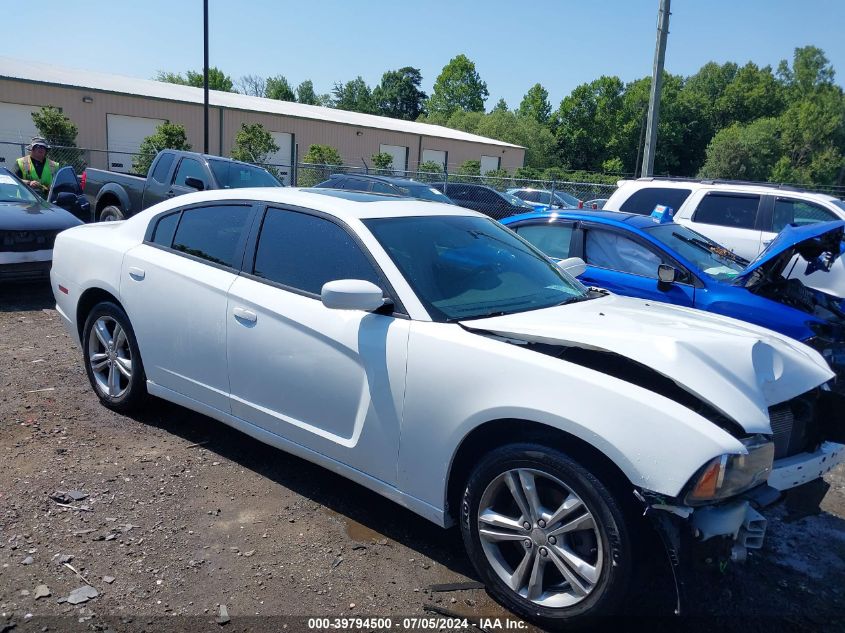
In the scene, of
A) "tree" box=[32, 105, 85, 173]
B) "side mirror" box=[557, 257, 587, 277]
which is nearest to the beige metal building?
"tree" box=[32, 105, 85, 173]

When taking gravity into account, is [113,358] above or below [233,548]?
above

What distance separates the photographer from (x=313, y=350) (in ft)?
10.8

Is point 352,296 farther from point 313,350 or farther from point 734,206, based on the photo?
point 734,206

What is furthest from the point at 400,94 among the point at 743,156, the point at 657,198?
the point at 657,198

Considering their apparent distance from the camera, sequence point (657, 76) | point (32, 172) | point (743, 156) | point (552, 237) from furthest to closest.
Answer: point (743, 156), point (657, 76), point (32, 172), point (552, 237)

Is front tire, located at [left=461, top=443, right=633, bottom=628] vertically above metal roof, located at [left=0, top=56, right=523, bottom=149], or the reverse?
metal roof, located at [left=0, top=56, right=523, bottom=149]

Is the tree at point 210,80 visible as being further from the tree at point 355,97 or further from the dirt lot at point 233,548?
the dirt lot at point 233,548

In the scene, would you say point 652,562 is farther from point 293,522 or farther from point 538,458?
point 293,522

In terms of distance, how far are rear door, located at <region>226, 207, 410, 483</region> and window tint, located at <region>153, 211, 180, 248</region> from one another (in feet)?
2.85

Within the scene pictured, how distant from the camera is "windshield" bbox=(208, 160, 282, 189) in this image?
10.2 metres

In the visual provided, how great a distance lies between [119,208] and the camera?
10.7 metres

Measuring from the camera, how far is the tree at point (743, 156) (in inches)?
2621

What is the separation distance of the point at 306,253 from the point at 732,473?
7.58 ft

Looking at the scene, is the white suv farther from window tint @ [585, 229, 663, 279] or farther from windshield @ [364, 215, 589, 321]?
windshield @ [364, 215, 589, 321]
